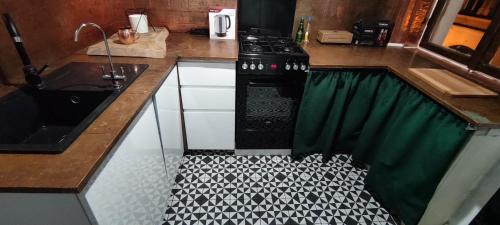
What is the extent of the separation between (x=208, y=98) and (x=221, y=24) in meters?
0.66

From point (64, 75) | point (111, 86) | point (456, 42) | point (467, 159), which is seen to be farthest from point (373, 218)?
point (64, 75)

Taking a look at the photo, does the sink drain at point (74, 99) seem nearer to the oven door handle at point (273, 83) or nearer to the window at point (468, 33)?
the oven door handle at point (273, 83)

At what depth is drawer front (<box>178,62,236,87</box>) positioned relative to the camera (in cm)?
169

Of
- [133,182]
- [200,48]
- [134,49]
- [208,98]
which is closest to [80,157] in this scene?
[133,182]

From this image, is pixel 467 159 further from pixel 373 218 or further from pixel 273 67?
pixel 273 67

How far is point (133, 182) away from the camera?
1018 millimetres

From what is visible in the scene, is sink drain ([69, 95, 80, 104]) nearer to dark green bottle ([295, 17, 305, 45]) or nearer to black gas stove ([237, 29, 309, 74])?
black gas stove ([237, 29, 309, 74])

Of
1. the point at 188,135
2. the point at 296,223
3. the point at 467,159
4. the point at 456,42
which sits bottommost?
the point at 296,223

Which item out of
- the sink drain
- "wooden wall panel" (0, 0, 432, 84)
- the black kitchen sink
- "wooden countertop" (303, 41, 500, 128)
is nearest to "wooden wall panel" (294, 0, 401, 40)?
"wooden wall panel" (0, 0, 432, 84)

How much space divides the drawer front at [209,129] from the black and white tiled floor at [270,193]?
16cm

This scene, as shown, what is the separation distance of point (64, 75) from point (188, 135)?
0.98m

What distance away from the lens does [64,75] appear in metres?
1.27

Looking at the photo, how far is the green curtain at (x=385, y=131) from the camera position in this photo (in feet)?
4.21

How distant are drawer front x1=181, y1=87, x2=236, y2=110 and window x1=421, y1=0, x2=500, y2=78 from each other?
1674 mm
